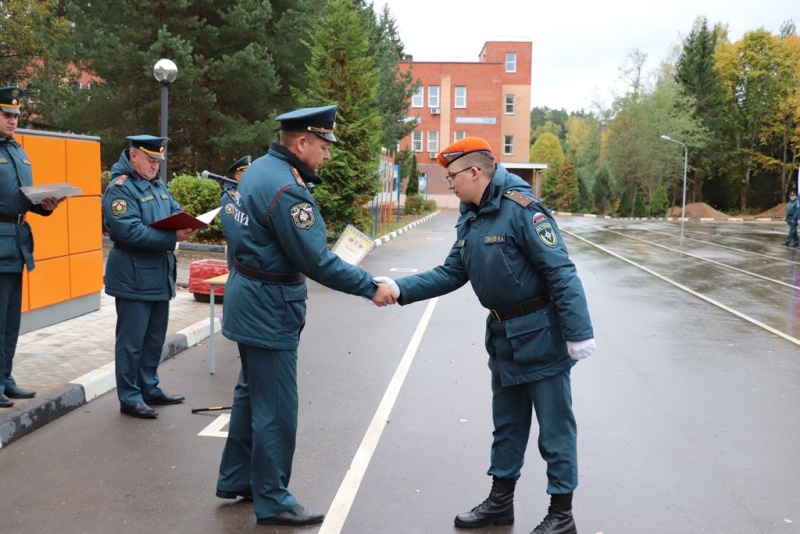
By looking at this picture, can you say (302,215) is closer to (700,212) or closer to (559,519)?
(559,519)

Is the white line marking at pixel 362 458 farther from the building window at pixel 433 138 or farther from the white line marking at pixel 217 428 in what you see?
the building window at pixel 433 138

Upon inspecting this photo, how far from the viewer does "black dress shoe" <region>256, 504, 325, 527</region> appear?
12.4 feet

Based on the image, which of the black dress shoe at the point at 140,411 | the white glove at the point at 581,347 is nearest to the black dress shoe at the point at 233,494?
the black dress shoe at the point at 140,411

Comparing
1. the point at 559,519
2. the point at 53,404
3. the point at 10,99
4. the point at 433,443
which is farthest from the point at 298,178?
the point at 53,404

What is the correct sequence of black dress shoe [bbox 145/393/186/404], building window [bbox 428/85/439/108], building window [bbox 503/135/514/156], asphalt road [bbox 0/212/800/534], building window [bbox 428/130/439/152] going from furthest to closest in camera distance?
building window [bbox 503/135/514/156] → building window [bbox 428/130/439/152] → building window [bbox 428/85/439/108] → black dress shoe [bbox 145/393/186/404] → asphalt road [bbox 0/212/800/534]

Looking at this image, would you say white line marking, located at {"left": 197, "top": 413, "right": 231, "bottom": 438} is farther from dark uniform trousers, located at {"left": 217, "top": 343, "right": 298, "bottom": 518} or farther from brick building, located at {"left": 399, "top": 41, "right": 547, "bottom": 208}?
brick building, located at {"left": 399, "top": 41, "right": 547, "bottom": 208}

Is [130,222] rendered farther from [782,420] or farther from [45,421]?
[782,420]

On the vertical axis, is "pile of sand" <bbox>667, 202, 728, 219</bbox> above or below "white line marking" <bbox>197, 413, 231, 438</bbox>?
above

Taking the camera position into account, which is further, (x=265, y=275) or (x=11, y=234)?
(x=11, y=234)

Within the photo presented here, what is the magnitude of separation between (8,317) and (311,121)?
3279 millimetres

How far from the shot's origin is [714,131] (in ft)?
193

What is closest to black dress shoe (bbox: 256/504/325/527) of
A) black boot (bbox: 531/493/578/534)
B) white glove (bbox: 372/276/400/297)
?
black boot (bbox: 531/493/578/534)

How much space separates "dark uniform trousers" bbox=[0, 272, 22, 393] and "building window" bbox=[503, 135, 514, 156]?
211 feet

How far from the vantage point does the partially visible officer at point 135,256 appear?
541 centimetres
